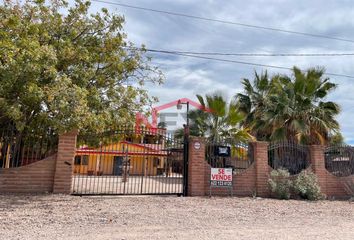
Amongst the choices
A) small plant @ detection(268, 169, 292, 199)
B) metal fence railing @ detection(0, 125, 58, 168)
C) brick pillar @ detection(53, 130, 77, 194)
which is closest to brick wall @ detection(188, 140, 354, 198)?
small plant @ detection(268, 169, 292, 199)

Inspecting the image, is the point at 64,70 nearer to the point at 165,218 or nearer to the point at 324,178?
the point at 165,218

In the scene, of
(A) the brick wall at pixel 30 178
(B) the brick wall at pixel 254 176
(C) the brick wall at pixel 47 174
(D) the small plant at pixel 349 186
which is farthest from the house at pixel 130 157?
(D) the small plant at pixel 349 186

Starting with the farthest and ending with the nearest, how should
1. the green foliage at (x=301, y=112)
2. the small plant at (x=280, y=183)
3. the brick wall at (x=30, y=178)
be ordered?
the green foliage at (x=301, y=112)
the small plant at (x=280, y=183)
the brick wall at (x=30, y=178)

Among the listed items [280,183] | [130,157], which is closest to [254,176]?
[280,183]

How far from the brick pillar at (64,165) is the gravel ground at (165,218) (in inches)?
18.9

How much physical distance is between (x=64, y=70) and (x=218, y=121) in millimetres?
10446

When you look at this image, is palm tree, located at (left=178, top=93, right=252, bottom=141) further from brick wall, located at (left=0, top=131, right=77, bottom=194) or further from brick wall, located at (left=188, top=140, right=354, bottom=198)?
brick wall, located at (left=0, top=131, right=77, bottom=194)

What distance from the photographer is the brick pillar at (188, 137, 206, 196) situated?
11523 mm

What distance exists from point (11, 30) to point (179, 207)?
6.98 metres

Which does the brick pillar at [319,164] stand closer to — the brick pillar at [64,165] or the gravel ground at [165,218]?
the gravel ground at [165,218]

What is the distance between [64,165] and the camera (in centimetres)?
1022

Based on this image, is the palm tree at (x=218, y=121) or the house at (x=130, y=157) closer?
the house at (x=130, y=157)

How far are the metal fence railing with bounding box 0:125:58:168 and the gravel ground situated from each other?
179cm

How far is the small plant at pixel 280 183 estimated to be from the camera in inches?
470
